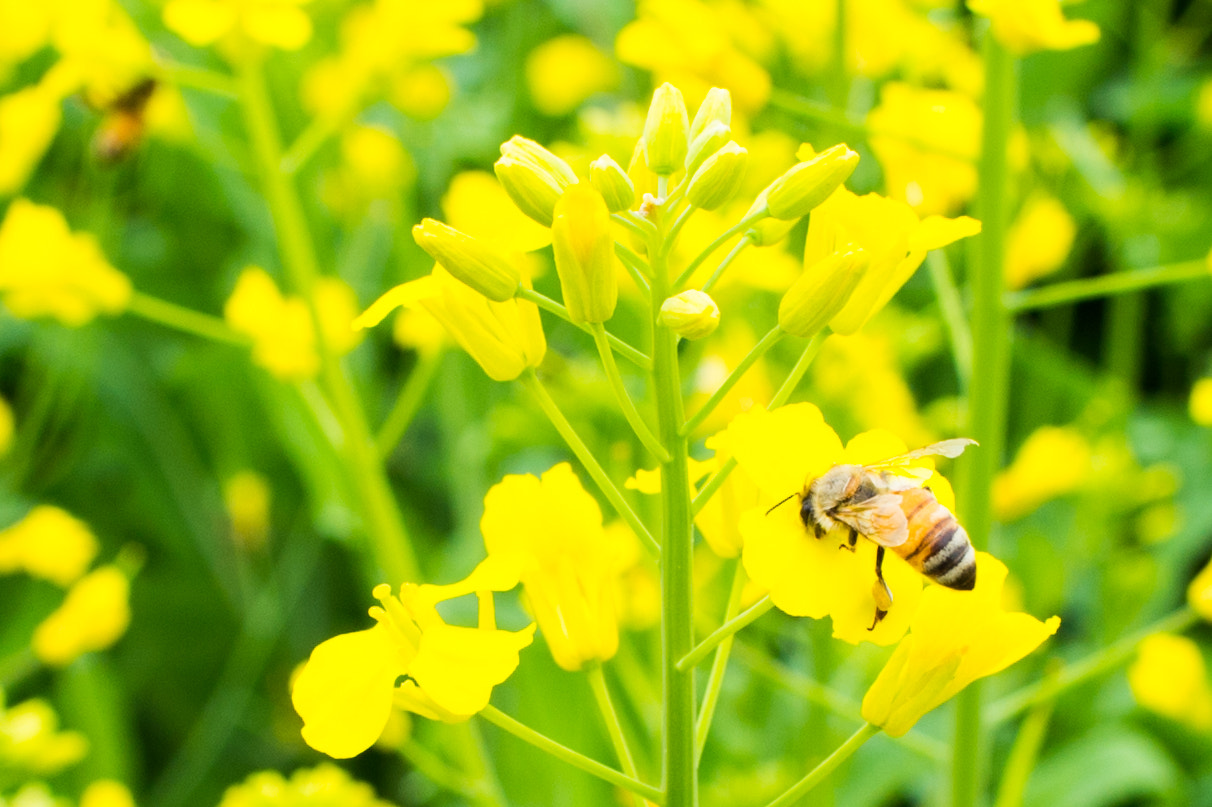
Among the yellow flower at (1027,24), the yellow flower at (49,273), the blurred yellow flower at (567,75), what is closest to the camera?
the yellow flower at (1027,24)

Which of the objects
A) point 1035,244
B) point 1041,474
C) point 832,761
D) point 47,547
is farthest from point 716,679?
point 47,547

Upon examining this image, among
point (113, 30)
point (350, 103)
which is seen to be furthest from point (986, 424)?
point (113, 30)

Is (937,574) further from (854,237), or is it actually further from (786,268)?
(786,268)

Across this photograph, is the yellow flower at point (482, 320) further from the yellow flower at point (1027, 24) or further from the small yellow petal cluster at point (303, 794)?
the small yellow petal cluster at point (303, 794)

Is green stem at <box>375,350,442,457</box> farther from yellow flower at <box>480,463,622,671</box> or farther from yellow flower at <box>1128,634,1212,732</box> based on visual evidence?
yellow flower at <box>1128,634,1212,732</box>

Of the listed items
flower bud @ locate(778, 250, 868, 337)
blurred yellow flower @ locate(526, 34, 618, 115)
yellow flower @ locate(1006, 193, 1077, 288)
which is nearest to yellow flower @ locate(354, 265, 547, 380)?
flower bud @ locate(778, 250, 868, 337)

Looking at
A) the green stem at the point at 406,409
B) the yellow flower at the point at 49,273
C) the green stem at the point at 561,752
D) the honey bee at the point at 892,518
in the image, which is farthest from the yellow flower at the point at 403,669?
the yellow flower at the point at 49,273

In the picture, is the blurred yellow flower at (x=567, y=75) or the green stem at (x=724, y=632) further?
the blurred yellow flower at (x=567, y=75)
